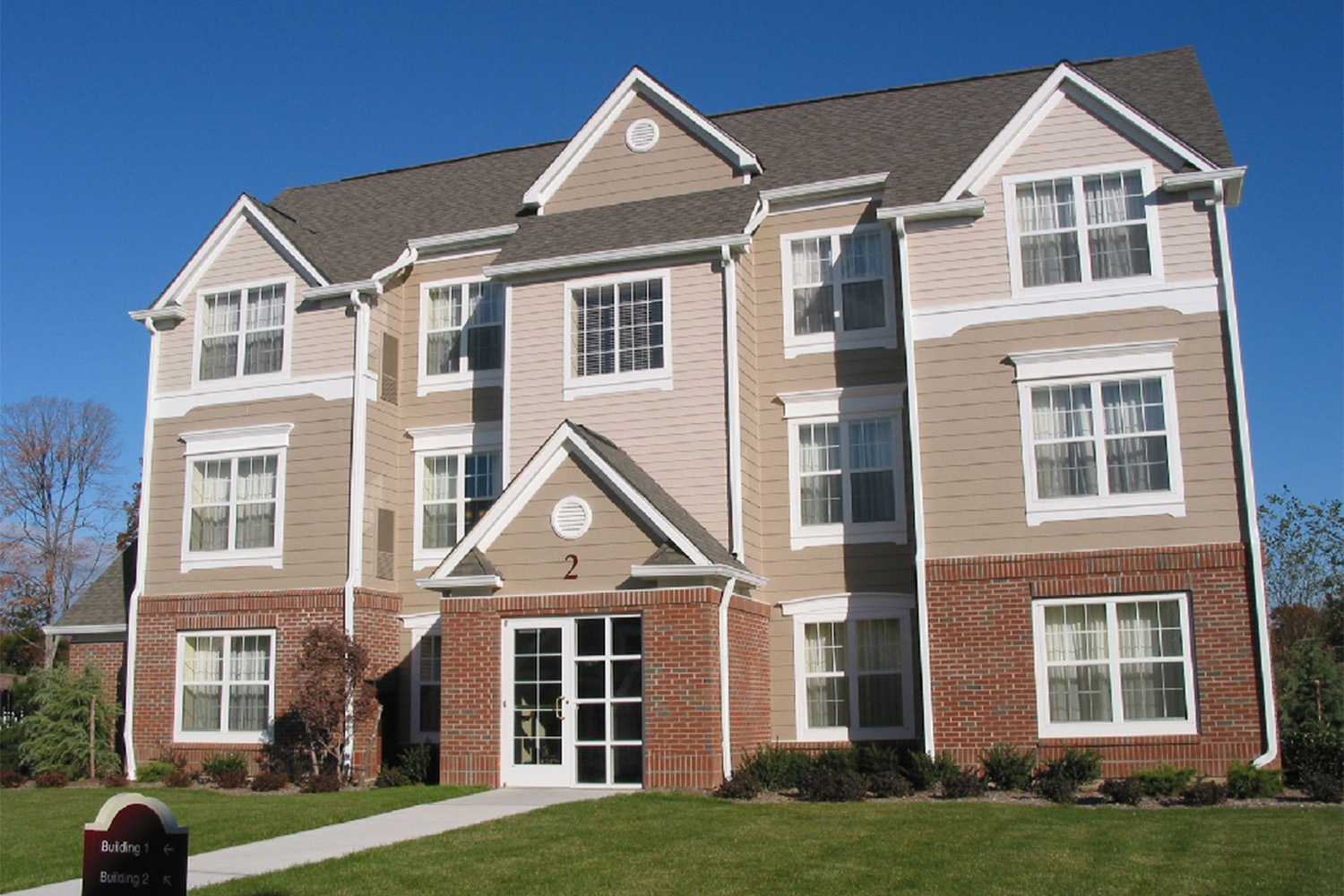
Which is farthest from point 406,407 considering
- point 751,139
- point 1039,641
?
point 1039,641

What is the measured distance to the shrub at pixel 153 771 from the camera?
895 inches

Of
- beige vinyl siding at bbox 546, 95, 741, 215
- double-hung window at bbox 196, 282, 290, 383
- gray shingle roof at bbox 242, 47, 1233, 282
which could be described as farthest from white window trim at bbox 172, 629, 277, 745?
beige vinyl siding at bbox 546, 95, 741, 215

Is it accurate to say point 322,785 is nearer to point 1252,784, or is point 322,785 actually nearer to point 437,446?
point 437,446

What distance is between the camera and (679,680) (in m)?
18.3

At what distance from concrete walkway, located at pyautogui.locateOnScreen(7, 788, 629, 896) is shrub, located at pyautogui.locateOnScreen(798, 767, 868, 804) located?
276 cm

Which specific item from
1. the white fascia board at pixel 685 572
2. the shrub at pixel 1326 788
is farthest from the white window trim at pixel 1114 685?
the white fascia board at pixel 685 572

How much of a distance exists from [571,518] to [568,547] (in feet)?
1.43

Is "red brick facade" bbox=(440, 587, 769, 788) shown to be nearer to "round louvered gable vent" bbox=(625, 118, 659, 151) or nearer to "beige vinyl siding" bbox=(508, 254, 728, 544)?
"beige vinyl siding" bbox=(508, 254, 728, 544)

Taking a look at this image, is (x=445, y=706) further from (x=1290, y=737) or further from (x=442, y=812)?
(x=1290, y=737)

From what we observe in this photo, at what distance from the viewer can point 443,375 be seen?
2466 centimetres

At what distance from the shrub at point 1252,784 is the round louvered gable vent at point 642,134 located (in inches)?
569

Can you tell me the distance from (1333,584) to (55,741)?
37543 millimetres

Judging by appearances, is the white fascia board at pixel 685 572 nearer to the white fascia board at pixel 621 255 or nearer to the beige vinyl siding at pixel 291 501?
the white fascia board at pixel 621 255

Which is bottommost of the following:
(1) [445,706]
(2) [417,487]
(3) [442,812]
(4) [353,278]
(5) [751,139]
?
(3) [442,812]
